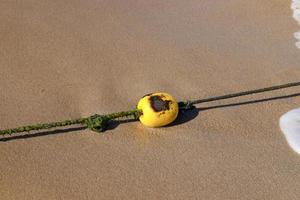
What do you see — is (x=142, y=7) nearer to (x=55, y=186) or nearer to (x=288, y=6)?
(x=288, y=6)

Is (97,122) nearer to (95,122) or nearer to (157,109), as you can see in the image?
(95,122)

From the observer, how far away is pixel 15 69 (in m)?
2.77

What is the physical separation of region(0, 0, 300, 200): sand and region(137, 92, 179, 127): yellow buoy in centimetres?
8

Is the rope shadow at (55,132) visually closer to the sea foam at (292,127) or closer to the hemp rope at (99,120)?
the hemp rope at (99,120)

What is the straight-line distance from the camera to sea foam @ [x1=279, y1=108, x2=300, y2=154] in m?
2.52

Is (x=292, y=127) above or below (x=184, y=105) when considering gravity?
below

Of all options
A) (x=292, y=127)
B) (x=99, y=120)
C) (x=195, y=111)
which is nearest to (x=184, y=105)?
(x=195, y=111)

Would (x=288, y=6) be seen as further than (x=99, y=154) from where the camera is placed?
Yes

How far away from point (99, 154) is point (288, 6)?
209 centimetres

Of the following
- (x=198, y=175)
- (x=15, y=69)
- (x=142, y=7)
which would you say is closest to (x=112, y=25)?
(x=142, y=7)

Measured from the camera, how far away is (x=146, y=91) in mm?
2705

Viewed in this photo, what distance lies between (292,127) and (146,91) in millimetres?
853

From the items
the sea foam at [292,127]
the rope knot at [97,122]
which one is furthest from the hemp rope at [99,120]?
the sea foam at [292,127]

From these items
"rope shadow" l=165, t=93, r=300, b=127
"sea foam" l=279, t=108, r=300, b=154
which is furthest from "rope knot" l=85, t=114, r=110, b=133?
"sea foam" l=279, t=108, r=300, b=154
